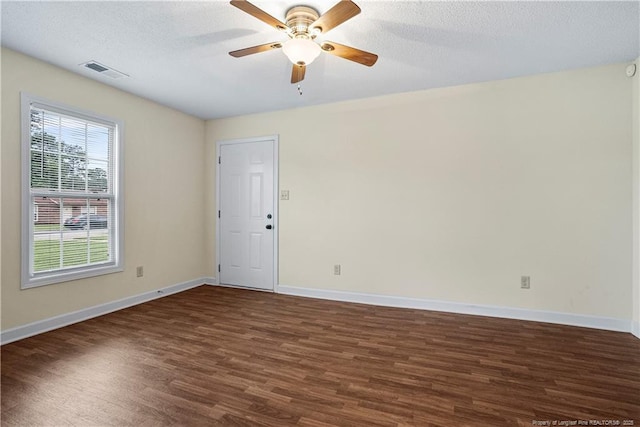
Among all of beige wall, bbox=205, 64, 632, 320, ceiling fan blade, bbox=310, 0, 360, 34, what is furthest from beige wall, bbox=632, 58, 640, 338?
ceiling fan blade, bbox=310, 0, 360, 34

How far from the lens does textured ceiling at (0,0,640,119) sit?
7.09ft

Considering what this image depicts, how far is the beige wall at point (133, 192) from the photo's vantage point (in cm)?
272

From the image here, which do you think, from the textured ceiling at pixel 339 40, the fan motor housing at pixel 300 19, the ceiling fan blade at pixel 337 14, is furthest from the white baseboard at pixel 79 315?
the ceiling fan blade at pixel 337 14

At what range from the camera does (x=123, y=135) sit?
12.1ft

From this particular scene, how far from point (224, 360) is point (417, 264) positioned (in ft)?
7.82

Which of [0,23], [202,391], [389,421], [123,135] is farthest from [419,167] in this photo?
Answer: [0,23]

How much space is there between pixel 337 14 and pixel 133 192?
3.27 meters

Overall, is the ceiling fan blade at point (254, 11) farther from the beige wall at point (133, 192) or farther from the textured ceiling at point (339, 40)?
the beige wall at point (133, 192)

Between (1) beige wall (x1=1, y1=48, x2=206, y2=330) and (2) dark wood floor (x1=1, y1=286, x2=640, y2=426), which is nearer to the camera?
(2) dark wood floor (x1=1, y1=286, x2=640, y2=426)

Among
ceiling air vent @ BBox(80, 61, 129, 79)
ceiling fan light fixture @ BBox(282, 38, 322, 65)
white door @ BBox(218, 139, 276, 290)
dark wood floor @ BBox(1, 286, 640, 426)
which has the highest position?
ceiling air vent @ BBox(80, 61, 129, 79)

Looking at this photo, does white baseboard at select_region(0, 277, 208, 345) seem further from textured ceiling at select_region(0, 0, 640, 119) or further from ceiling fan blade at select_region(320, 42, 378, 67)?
ceiling fan blade at select_region(320, 42, 378, 67)

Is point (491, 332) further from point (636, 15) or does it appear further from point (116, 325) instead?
point (116, 325)

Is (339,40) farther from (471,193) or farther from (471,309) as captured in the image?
(471,309)

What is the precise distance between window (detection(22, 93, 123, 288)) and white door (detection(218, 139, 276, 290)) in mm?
1452
